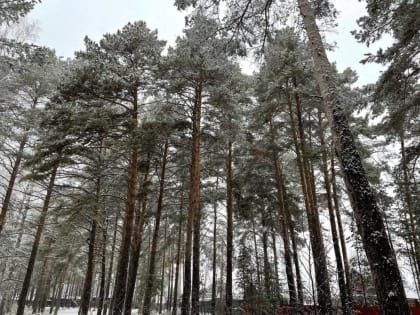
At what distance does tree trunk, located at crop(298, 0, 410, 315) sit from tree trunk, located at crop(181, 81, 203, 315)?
237 inches

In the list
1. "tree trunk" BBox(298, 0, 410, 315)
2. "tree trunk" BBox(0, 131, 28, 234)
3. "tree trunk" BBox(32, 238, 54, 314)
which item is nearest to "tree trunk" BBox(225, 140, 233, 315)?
"tree trunk" BBox(298, 0, 410, 315)

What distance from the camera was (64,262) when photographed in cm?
1546

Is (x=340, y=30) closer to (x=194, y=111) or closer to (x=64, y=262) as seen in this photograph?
(x=194, y=111)

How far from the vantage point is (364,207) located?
156 inches

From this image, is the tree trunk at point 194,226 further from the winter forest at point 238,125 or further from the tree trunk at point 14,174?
the tree trunk at point 14,174

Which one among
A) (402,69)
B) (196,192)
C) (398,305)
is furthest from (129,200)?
(402,69)

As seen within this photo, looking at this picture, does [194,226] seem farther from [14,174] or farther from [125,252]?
[14,174]

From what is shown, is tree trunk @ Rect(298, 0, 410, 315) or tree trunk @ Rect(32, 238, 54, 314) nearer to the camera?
tree trunk @ Rect(298, 0, 410, 315)

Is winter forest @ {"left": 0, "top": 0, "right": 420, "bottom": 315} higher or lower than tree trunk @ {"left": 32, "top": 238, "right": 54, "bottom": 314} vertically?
higher

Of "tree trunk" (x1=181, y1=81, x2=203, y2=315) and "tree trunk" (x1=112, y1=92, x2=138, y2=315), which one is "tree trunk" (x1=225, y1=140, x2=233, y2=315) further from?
"tree trunk" (x1=112, y1=92, x2=138, y2=315)

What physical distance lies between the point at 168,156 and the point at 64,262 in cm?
938

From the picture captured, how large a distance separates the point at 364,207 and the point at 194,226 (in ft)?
22.0

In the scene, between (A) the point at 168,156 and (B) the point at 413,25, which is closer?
(B) the point at 413,25

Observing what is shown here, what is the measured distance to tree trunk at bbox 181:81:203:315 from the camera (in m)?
8.61
